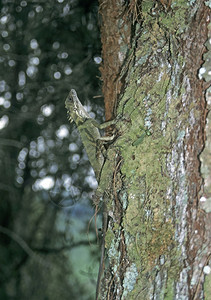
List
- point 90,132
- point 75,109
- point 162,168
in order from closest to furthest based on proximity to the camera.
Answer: point 162,168 < point 90,132 < point 75,109

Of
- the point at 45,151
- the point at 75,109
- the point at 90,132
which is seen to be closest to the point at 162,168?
the point at 90,132

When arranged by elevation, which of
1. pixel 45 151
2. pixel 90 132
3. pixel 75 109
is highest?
pixel 45 151

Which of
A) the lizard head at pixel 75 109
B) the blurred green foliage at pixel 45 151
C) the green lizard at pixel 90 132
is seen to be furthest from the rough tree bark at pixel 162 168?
the blurred green foliage at pixel 45 151

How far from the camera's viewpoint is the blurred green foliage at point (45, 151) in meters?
3.37

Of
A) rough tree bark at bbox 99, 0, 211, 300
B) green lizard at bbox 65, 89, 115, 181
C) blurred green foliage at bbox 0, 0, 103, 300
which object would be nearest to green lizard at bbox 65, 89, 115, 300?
green lizard at bbox 65, 89, 115, 181

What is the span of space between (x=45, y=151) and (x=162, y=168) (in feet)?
8.70

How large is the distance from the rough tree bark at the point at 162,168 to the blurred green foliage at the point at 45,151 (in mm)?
2030

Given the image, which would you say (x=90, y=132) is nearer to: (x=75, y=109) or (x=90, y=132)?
(x=90, y=132)

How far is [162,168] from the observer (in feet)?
3.66

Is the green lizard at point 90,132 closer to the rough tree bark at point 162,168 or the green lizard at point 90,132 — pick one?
the green lizard at point 90,132

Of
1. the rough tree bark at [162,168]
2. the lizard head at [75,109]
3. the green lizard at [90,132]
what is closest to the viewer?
the rough tree bark at [162,168]

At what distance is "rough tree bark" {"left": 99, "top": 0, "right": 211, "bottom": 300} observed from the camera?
103 centimetres

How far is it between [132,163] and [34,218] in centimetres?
292

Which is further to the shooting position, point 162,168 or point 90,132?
point 90,132
